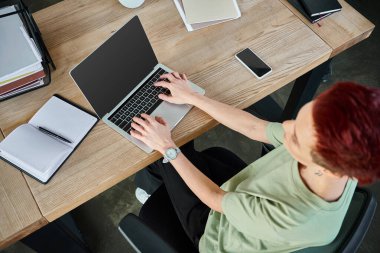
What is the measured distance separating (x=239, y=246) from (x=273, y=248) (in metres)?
0.10

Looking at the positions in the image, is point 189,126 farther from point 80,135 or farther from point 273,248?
point 273,248

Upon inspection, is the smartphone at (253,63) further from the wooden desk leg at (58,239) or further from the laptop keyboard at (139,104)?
the wooden desk leg at (58,239)

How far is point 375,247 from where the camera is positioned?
6.06ft

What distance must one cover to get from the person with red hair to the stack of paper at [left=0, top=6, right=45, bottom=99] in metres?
0.37

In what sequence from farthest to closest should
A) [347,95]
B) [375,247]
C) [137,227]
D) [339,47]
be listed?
[375,247] < [339,47] < [137,227] < [347,95]

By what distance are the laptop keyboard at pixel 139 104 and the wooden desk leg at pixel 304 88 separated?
66 centimetres

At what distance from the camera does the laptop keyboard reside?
48.7 inches

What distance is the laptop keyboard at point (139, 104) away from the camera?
1236 mm

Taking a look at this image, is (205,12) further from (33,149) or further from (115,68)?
(33,149)

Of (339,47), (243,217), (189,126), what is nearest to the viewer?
(243,217)

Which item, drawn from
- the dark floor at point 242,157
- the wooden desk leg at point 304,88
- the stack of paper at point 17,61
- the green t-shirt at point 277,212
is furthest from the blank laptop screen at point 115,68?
the dark floor at point 242,157

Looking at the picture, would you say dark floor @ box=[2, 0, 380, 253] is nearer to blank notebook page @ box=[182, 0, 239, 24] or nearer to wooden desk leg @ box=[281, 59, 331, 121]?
wooden desk leg @ box=[281, 59, 331, 121]

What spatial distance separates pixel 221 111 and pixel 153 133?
23 cm

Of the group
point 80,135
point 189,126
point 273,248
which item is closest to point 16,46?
point 80,135
